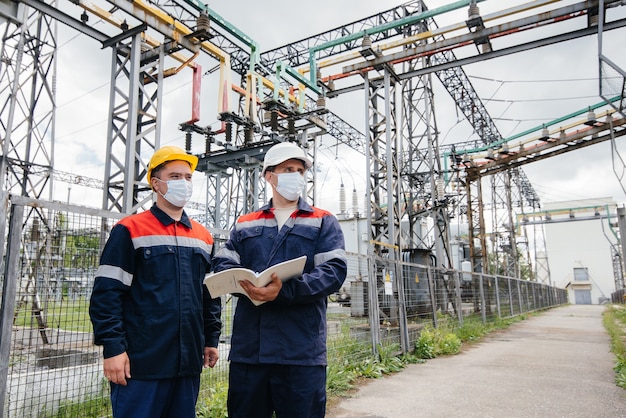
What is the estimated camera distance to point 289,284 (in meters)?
2.22

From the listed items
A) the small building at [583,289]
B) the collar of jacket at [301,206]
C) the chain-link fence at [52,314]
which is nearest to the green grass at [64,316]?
the chain-link fence at [52,314]

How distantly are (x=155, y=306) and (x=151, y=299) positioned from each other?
4cm

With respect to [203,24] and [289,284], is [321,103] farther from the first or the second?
[289,284]

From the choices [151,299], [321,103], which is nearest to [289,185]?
[151,299]

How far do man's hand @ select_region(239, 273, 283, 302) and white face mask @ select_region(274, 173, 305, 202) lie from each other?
0.67m

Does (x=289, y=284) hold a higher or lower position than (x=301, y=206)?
lower

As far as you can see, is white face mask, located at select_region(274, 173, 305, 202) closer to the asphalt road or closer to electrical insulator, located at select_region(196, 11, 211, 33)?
the asphalt road

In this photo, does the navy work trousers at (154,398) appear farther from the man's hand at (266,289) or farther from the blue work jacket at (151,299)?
the man's hand at (266,289)

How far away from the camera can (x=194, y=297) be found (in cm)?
238

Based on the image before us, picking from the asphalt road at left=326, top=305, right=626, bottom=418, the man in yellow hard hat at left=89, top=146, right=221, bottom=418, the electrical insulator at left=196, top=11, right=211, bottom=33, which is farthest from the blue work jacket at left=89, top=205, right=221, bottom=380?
the electrical insulator at left=196, top=11, right=211, bottom=33

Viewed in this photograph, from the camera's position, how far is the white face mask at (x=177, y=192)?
2.53 metres

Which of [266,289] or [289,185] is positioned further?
[289,185]

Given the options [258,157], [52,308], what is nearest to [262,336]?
[52,308]

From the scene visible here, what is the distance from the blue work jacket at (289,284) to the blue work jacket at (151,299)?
0.24 m
